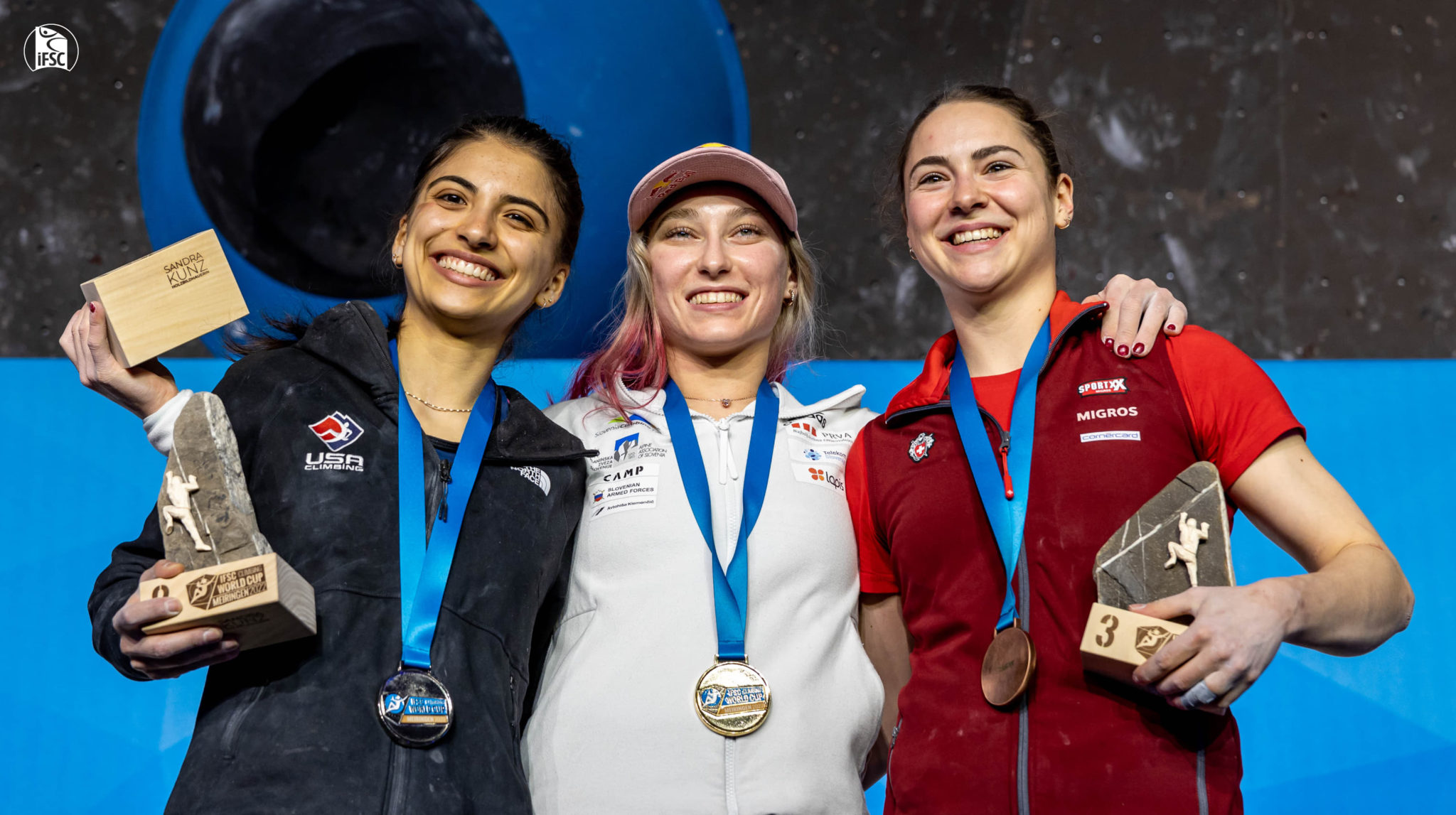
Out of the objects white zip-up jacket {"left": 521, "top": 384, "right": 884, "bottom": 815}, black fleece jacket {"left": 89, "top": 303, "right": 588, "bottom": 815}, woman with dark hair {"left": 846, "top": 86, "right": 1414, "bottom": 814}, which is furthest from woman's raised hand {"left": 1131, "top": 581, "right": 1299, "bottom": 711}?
black fleece jacket {"left": 89, "top": 303, "right": 588, "bottom": 815}

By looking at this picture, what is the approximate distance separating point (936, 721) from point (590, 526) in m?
0.67

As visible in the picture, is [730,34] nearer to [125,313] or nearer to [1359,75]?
[125,313]

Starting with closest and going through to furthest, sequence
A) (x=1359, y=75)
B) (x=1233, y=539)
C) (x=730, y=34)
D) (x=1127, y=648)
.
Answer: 1. (x=1127, y=648)
2. (x=1233, y=539)
3. (x=730, y=34)
4. (x=1359, y=75)

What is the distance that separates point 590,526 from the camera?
191 centimetres

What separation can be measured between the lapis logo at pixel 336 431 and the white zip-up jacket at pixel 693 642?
0.44m

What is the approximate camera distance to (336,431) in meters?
1.69

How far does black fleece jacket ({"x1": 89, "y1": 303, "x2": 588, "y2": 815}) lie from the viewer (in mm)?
1478

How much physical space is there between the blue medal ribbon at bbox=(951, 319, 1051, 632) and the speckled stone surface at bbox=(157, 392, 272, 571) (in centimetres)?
106

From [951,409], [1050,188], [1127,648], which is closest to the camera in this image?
[1127,648]

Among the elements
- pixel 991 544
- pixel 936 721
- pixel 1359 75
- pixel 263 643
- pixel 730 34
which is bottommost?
pixel 936 721

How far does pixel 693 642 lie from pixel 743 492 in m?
0.28

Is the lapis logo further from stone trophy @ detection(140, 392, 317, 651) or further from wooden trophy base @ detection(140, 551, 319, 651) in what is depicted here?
wooden trophy base @ detection(140, 551, 319, 651)

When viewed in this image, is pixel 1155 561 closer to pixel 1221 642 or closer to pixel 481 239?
pixel 1221 642

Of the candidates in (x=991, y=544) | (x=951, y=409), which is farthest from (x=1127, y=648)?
(x=951, y=409)
